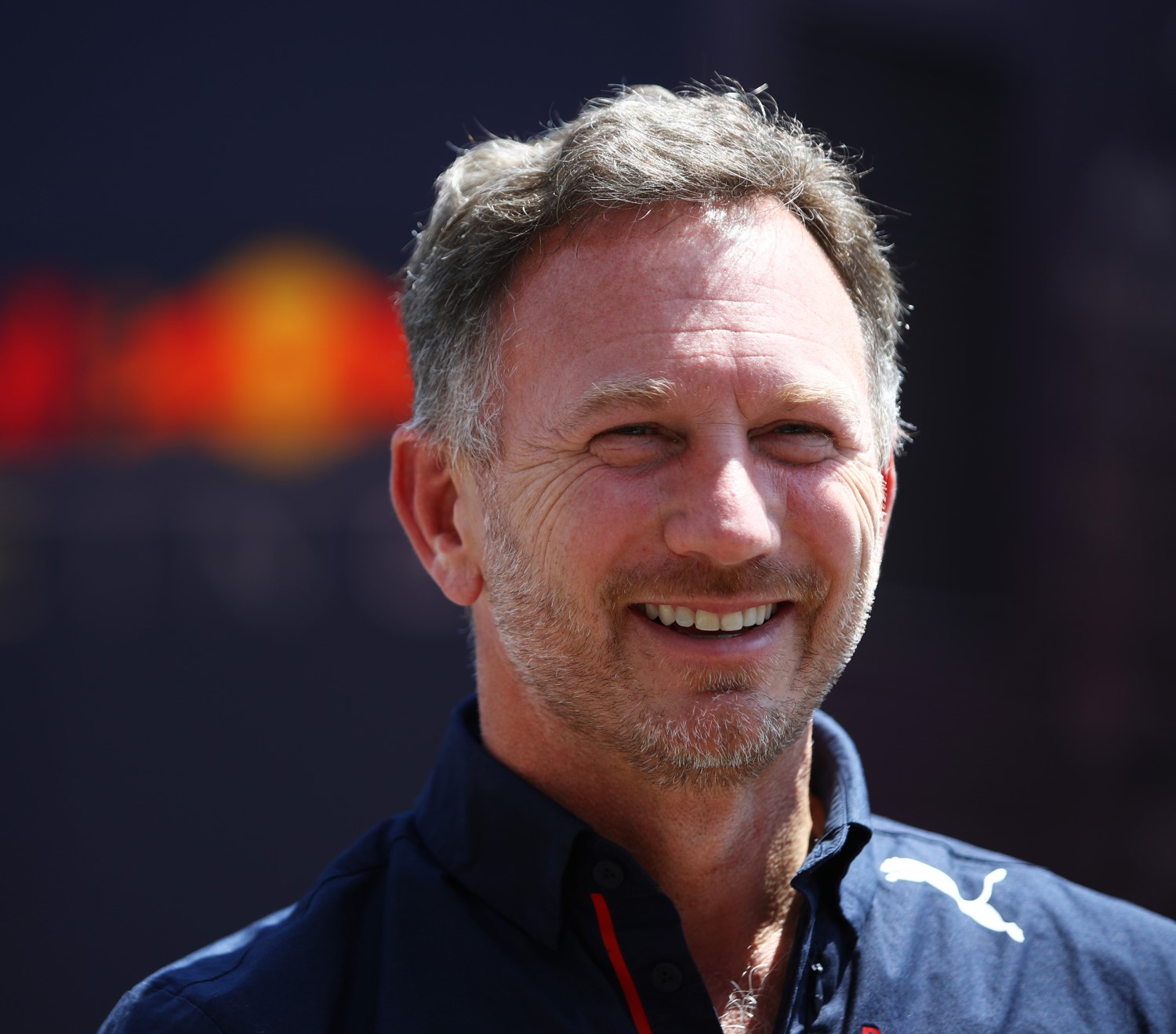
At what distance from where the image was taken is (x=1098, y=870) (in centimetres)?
543

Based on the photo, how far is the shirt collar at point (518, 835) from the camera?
5.29 feet

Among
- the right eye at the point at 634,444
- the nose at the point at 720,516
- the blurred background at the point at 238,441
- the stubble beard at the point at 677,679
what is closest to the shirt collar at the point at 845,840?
the stubble beard at the point at 677,679

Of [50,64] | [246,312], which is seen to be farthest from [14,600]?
[50,64]

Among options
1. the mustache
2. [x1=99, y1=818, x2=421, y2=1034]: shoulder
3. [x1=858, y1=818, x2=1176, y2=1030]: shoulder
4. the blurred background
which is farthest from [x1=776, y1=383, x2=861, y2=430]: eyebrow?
the blurred background

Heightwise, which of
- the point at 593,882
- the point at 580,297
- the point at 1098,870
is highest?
the point at 580,297

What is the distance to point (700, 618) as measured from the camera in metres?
1.65

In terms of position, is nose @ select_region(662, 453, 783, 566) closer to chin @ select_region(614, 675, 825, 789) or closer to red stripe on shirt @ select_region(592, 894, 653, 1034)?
chin @ select_region(614, 675, 825, 789)

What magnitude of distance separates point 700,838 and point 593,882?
7.7 inches

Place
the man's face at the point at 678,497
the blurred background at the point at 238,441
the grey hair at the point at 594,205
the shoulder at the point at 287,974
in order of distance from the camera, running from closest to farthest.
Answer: the shoulder at the point at 287,974
the man's face at the point at 678,497
the grey hair at the point at 594,205
the blurred background at the point at 238,441

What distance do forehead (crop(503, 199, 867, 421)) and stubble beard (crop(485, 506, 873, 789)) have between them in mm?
259

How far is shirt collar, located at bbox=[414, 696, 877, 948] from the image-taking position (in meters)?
1.61

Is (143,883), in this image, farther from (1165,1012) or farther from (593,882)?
(1165,1012)

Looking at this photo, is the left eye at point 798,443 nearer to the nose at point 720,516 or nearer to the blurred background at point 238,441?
the nose at point 720,516

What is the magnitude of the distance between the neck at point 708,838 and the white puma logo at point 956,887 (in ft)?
0.56
